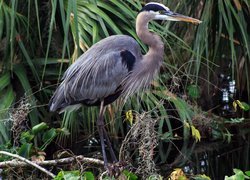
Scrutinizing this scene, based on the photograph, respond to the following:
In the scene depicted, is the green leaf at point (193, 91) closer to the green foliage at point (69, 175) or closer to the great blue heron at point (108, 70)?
the great blue heron at point (108, 70)

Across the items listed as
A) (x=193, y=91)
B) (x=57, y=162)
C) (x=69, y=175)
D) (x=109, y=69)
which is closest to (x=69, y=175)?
(x=69, y=175)

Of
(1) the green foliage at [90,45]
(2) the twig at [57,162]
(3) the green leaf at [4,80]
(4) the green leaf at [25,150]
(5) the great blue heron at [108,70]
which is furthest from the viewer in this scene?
(3) the green leaf at [4,80]

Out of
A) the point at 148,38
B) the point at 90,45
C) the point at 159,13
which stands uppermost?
the point at 159,13

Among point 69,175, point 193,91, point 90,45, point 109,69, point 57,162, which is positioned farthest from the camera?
point 193,91

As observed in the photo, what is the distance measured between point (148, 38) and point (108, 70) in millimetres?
287

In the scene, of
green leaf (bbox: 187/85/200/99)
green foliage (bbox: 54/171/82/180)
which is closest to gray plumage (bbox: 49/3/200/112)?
green foliage (bbox: 54/171/82/180)

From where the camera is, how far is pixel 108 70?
14.5ft

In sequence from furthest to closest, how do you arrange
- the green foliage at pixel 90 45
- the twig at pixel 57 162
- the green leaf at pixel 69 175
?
the green foliage at pixel 90 45
the twig at pixel 57 162
the green leaf at pixel 69 175

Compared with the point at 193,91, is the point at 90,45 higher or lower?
higher

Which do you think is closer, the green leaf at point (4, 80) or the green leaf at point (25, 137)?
the green leaf at point (25, 137)

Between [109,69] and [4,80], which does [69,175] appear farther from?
[4,80]

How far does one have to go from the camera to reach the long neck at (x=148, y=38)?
4.42 m

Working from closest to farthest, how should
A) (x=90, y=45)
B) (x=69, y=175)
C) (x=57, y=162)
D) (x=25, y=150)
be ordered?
(x=69, y=175) → (x=57, y=162) → (x=25, y=150) → (x=90, y=45)

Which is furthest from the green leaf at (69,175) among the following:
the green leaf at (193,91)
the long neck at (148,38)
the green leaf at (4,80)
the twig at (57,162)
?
the green leaf at (193,91)
